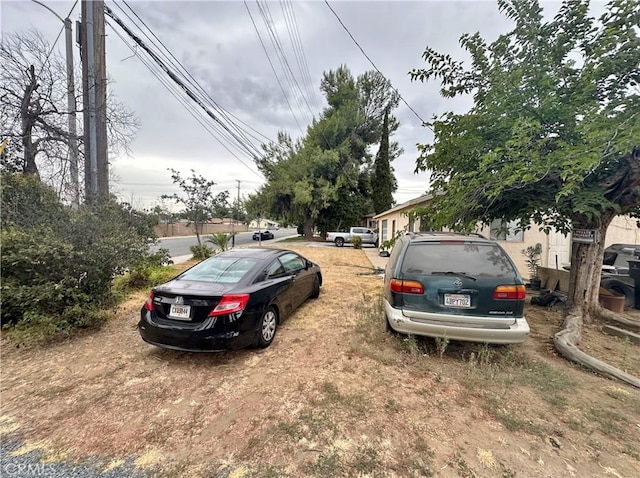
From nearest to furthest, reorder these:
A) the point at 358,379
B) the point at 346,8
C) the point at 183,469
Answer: the point at 183,469 → the point at 358,379 → the point at 346,8

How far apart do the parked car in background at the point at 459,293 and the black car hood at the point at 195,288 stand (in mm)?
2139

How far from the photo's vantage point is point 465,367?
3.26 meters

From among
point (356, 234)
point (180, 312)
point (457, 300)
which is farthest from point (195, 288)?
point (356, 234)

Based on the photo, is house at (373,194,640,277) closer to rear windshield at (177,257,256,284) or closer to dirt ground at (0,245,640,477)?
dirt ground at (0,245,640,477)

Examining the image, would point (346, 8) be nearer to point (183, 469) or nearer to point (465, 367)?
point (465, 367)

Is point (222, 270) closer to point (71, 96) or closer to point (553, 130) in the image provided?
point (553, 130)

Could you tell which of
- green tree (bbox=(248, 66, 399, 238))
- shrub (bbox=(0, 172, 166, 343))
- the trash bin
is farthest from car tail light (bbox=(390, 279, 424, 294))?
green tree (bbox=(248, 66, 399, 238))

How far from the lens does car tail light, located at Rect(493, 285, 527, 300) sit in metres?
3.14

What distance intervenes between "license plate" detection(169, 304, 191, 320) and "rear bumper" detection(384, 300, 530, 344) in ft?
8.16

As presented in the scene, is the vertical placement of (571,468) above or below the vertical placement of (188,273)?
below

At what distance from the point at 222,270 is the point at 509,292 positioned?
3.71 metres

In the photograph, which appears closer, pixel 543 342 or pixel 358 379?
pixel 358 379

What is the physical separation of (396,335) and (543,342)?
2.20 metres

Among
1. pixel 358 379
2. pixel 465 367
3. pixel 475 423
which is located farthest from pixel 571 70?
pixel 358 379
